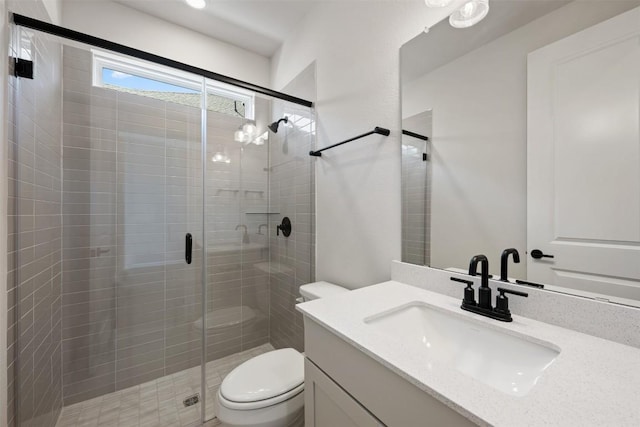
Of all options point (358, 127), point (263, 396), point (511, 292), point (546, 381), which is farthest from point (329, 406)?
point (358, 127)

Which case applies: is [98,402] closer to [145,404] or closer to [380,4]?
[145,404]

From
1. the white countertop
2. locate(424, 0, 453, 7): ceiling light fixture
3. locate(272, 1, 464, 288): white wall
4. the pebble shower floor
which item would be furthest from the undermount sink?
the pebble shower floor

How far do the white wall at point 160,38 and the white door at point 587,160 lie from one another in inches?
88.3

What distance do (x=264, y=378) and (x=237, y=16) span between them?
2448 mm

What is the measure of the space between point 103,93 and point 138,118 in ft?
0.76

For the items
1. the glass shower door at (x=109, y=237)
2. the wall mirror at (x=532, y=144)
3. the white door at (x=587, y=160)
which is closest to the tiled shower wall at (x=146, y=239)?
the glass shower door at (x=109, y=237)

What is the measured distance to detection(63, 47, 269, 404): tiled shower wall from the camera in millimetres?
1645

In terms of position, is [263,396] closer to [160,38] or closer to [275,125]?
[275,125]

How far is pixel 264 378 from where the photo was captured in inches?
47.3

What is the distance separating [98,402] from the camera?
163 centimetres

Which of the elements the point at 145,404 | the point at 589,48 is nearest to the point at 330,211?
the point at 589,48

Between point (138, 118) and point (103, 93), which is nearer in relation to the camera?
point (103, 93)

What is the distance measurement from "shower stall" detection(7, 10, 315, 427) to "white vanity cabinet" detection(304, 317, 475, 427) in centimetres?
105

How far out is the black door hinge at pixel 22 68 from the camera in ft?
3.48
